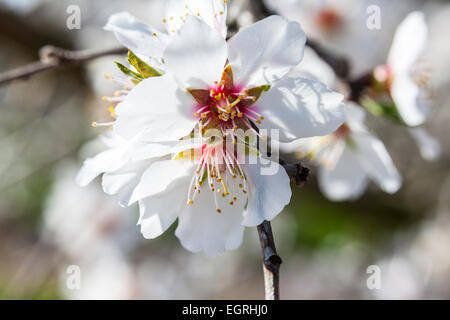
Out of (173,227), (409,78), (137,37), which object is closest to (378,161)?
(409,78)

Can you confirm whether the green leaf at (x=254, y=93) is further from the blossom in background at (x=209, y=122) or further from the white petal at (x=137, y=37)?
the white petal at (x=137, y=37)

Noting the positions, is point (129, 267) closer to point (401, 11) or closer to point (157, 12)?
point (157, 12)

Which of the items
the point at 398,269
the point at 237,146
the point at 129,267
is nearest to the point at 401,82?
the point at 237,146

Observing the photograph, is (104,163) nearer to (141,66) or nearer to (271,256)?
(141,66)

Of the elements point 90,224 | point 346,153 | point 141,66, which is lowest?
point 141,66

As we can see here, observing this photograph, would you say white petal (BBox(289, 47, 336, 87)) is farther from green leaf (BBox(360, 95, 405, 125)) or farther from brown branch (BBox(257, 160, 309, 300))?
brown branch (BBox(257, 160, 309, 300))
